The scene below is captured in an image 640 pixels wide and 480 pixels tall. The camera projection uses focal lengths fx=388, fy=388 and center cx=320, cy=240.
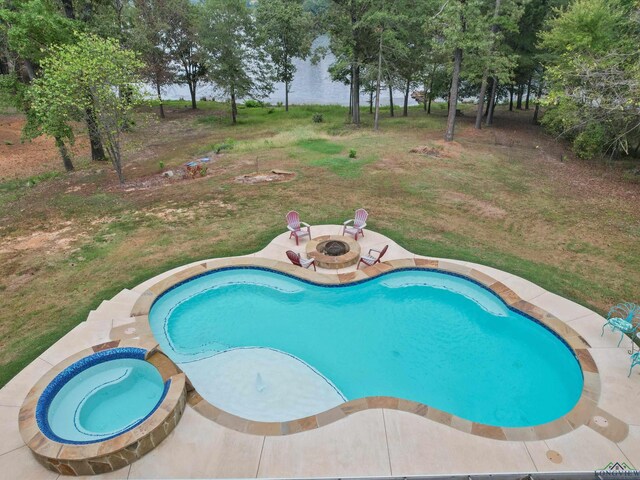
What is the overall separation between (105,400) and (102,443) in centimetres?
173

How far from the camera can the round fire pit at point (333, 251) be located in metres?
11.6

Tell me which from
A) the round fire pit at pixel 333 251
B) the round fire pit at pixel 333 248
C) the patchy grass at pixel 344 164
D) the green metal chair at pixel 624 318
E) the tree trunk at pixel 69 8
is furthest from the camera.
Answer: the tree trunk at pixel 69 8

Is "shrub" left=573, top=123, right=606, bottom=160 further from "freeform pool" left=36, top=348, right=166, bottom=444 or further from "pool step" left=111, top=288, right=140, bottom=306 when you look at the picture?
"freeform pool" left=36, top=348, right=166, bottom=444

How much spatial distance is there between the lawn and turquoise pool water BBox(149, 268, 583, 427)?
1.70 metres

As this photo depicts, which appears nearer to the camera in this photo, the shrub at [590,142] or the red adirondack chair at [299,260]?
the red adirondack chair at [299,260]

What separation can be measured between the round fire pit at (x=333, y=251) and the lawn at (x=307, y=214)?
1775 mm

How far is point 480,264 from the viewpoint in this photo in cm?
1164

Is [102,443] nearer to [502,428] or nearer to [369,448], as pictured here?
[369,448]

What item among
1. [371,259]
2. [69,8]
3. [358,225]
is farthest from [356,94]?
[371,259]

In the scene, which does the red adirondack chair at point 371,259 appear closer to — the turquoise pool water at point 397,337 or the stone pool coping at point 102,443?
the turquoise pool water at point 397,337

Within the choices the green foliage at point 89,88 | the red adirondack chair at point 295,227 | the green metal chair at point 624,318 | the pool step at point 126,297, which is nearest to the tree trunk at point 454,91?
the red adirondack chair at point 295,227

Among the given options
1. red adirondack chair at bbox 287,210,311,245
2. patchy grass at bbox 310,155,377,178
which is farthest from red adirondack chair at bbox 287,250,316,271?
patchy grass at bbox 310,155,377,178

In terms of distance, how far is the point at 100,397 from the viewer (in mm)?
7574

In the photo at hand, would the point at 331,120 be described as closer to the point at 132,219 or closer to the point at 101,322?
the point at 132,219
